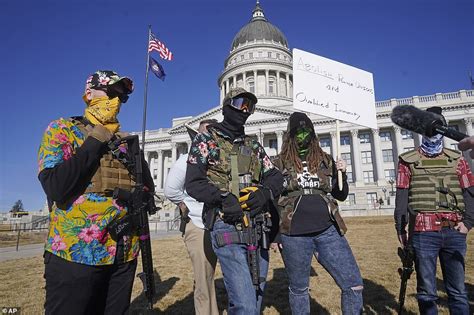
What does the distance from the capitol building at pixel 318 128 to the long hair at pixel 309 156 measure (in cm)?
3567

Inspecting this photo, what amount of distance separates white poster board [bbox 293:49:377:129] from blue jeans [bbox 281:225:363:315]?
2024mm

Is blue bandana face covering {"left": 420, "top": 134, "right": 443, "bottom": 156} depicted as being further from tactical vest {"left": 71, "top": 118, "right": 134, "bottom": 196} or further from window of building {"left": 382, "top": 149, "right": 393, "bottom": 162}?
window of building {"left": 382, "top": 149, "right": 393, "bottom": 162}

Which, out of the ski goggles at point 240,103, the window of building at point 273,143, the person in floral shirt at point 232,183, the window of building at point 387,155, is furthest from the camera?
the window of building at point 273,143

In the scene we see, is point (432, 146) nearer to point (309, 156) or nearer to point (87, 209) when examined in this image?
point (309, 156)

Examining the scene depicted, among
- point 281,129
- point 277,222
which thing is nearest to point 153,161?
point 281,129

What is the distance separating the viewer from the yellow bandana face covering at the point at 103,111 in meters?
2.65

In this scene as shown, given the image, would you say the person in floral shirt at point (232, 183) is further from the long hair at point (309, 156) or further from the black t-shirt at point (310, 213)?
the long hair at point (309, 156)

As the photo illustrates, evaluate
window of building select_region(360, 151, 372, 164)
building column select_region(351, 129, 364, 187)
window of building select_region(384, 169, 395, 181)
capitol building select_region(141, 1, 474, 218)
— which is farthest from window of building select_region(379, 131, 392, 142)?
window of building select_region(384, 169, 395, 181)

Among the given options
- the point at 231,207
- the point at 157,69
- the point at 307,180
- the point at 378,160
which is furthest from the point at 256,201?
the point at 378,160

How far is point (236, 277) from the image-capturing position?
255 cm

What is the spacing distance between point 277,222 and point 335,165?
120 centimetres

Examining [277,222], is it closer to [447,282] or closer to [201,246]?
[201,246]

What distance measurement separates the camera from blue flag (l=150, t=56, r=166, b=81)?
1930 cm

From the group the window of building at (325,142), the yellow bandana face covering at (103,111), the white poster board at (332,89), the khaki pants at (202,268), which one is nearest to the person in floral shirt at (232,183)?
the yellow bandana face covering at (103,111)
